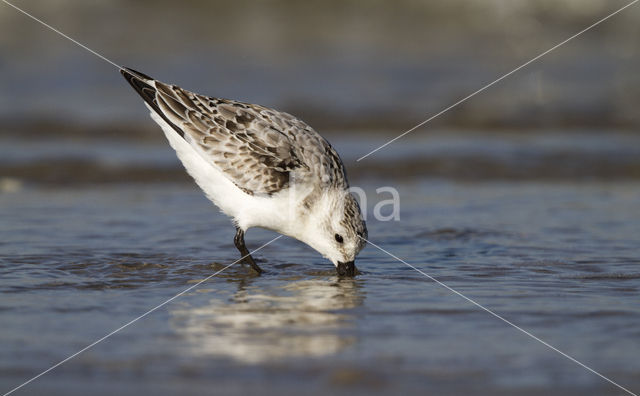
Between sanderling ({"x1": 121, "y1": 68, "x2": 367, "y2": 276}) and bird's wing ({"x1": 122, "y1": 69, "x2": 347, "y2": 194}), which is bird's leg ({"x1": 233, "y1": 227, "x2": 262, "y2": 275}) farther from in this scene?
bird's wing ({"x1": 122, "y1": 69, "x2": 347, "y2": 194})

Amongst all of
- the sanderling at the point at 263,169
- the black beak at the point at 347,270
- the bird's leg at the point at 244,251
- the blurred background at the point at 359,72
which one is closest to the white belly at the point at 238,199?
the sanderling at the point at 263,169

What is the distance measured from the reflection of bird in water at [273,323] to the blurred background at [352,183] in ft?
0.09

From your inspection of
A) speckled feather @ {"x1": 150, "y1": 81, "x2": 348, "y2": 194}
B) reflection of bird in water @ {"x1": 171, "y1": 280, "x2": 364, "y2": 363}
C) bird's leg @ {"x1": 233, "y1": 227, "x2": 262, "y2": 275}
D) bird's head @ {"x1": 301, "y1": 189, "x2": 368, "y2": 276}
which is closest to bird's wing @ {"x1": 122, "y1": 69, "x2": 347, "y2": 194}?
speckled feather @ {"x1": 150, "y1": 81, "x2": 348, "y2": 194}

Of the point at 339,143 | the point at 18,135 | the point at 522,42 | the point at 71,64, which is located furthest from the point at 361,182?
the point at 522,42

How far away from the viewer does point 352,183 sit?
11.8m

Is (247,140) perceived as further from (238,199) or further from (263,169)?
(238,199)

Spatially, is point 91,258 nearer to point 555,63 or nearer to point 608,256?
point 608,256

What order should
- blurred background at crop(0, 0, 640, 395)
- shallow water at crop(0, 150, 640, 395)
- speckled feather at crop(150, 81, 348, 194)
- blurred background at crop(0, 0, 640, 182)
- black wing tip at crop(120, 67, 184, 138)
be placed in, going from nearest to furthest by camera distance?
shallow water at crop(0, 150, 640, 395) < blurred background at crop(0, 0, 640, 395) < speckled feather at crop(150, 81, 348, 194) < black wing tip at crop(120, 67, 184, 138) < blurred background at crop(0, 0, 640, 182)

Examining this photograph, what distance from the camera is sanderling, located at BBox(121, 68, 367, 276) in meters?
7.59

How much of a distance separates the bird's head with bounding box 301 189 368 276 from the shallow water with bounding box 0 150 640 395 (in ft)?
0.70

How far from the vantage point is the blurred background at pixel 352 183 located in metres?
5.27

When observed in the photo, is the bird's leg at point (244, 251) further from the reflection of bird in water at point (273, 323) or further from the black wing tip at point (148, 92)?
the black wing tip at point (148, 92)

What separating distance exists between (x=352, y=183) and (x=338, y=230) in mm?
4349

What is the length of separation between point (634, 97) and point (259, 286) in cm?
1238
